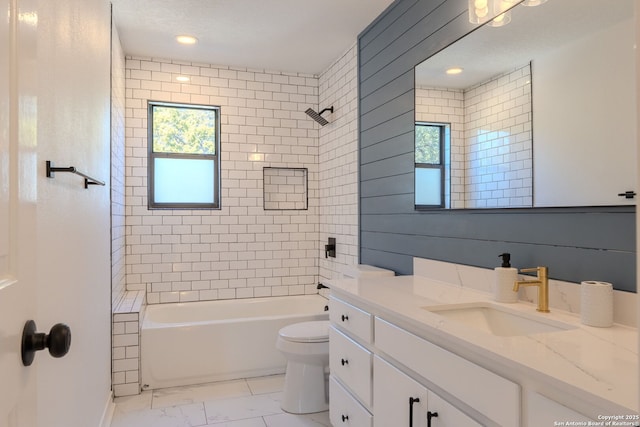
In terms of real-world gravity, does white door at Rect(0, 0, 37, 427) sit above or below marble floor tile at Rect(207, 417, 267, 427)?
above

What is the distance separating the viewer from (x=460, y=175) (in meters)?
2.12

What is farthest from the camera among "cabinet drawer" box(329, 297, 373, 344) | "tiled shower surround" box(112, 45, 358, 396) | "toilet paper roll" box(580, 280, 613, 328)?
"tiled shower surround" box(112, 45, 358, 396)

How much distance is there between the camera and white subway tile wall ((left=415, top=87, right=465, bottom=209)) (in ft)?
6.94

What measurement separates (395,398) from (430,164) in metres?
1.30

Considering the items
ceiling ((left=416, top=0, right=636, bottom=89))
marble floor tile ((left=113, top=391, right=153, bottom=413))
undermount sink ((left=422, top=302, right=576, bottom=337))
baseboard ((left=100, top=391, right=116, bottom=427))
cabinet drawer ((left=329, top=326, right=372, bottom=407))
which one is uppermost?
ceiling ((left=416, top=0, right=636, bottom=89))

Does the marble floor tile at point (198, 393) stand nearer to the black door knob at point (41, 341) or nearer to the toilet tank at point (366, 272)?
the toilet tank at point (366, 272)

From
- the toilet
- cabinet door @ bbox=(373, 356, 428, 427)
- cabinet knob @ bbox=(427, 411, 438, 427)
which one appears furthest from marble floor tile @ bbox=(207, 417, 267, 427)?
cabinet knob @ bbox=(427, 411, 438, 427)

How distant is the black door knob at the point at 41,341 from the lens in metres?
0.73

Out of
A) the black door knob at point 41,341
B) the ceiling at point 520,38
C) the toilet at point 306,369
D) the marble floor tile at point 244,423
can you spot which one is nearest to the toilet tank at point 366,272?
the toilet at point 306,369

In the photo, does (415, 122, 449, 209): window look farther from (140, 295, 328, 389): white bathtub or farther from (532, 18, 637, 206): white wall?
(140, 295, 328, 389): white bathtub

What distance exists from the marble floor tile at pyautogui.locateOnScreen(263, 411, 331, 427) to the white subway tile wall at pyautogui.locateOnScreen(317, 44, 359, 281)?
47.4 inches

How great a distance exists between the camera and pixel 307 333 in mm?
2770

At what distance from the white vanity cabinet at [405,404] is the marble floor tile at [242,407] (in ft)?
3.98

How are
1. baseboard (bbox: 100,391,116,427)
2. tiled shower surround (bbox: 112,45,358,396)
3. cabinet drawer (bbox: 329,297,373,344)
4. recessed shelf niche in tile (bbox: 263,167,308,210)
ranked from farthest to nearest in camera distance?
recessed shelf niche in tile (bbox: 263,167,308,210) → tiled shower surround (bbox: 112,45,358,396) → baseboard (bbox: 100,391,116,427) → cabinet drawer (bbox: 329,297,373,344)
